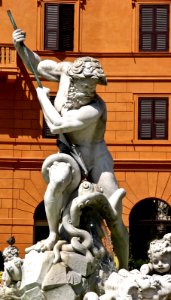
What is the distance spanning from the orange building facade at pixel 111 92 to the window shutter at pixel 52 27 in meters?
0.11

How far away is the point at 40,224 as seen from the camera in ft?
166

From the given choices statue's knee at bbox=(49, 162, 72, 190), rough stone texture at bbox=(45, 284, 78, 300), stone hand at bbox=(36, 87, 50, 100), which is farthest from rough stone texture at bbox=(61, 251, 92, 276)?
stone hand at bbox=(36, 87, 50, 100)

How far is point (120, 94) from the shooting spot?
5194 centimetres

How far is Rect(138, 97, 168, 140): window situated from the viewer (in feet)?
168

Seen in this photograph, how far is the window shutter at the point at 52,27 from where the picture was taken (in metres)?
51.8

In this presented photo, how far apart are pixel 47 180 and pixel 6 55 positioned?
3510cm

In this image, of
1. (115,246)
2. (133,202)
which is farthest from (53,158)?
(133,202)

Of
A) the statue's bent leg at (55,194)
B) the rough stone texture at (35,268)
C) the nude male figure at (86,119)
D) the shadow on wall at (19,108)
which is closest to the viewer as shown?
the rough stone texture at (35,268)

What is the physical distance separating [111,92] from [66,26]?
3135 mm

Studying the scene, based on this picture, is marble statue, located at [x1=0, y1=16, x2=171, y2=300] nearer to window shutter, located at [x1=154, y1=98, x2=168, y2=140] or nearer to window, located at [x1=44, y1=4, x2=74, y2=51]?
window shutter, located at [x1=154, y1=98, x2=168, y2=140]

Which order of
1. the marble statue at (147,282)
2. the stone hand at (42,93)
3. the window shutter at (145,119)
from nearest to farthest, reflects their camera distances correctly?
the marble statue at (147,282)
the stone hand at (42,93)
the window shutter at (145,119)

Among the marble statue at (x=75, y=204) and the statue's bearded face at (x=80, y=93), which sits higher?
the statue's bearded face at (x=80, y=93)

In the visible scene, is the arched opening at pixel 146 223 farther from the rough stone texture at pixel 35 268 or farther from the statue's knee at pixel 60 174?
the rough stone texture at pixel 35 268

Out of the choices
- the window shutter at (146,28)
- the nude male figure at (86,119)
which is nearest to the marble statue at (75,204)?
the nude male figure at (86,119)
